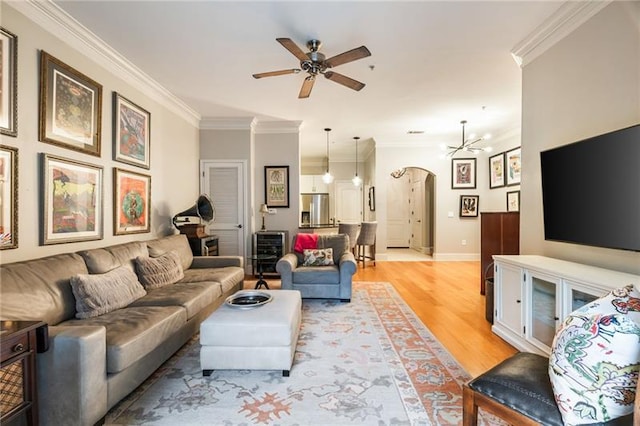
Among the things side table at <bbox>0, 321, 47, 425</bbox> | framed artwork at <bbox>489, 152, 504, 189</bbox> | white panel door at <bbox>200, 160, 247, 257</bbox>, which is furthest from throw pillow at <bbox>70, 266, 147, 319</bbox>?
framed artwork at <bbox>489, 152, 504, 189</bbox>

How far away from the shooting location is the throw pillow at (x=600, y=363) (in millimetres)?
1019

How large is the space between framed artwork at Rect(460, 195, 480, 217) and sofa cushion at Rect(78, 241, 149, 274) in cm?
653

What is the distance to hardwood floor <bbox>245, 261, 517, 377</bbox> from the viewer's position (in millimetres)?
2537

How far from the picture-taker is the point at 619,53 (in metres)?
2.06

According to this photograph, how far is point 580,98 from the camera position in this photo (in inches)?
93.0

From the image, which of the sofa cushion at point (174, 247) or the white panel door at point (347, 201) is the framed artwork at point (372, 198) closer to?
the white panel door at point (347, 201)

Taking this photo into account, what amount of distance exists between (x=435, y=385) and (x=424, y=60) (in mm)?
3124

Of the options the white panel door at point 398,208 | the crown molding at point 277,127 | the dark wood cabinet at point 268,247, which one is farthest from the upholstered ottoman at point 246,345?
the white panel door at point 398,208

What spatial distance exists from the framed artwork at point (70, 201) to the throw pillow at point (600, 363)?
3.44 m

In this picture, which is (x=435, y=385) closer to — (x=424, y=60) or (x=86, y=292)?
(x=86, y=292)

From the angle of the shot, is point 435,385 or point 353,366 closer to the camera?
point 435,385

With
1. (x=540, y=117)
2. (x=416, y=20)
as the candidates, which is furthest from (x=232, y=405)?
(x=540, y=117)

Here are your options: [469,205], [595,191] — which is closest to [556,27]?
[595,191]

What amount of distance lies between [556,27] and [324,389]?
3469 millimetres
